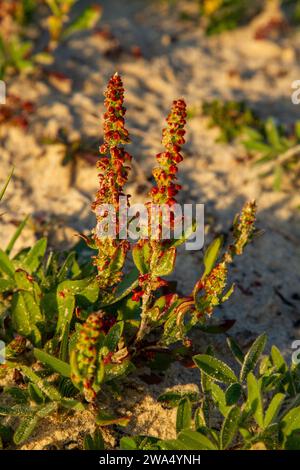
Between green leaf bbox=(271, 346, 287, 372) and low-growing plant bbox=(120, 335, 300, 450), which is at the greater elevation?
green leaf bbox=(271, 346, 287, 372)

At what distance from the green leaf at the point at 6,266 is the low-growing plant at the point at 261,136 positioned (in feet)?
9.26

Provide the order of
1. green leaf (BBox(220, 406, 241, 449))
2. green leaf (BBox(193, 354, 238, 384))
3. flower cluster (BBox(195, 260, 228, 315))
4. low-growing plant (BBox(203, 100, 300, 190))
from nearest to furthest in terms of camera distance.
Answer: green leaf (BBox(220, 406, 241, 449))
flower cluster (BBox(195, 260, 228, 315))
green leaf (BBox(193, 354, 238, 384))
low-growing plant (BBox(203, 100, 300, 190))

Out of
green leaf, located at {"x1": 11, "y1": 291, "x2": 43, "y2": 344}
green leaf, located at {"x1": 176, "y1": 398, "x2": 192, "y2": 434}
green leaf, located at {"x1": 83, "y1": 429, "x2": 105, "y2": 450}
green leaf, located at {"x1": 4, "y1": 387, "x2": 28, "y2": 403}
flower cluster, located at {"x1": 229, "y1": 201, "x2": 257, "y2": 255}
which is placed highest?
flower cluster, located at {"x1": 229, "y1": 201, "x2": 257, "y2": 255}

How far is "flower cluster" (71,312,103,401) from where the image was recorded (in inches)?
109

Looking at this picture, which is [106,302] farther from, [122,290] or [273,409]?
[273,409]

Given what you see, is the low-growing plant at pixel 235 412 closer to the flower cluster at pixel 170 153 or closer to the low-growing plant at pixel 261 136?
the flower cluster at pixel 170 153

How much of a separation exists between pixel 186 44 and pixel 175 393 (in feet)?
17.9

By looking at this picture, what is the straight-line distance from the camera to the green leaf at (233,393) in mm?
3371

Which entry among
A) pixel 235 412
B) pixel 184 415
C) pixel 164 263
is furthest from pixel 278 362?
pixel 164 263

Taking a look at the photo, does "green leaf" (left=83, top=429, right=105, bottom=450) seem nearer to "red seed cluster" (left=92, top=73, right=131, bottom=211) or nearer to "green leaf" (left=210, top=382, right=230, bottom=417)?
"green leaf" (left=210, top=382, right=230, bottom=417)

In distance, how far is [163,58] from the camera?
747cm

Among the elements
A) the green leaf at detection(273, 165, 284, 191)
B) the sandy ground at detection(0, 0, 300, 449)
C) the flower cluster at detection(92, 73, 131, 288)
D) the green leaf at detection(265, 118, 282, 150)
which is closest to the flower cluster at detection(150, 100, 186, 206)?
the flower cluster at detection(92, 73, 131, 288)

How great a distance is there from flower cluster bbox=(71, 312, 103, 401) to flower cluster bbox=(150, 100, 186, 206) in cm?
68

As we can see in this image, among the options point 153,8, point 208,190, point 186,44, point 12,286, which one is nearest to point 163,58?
point 186,44
